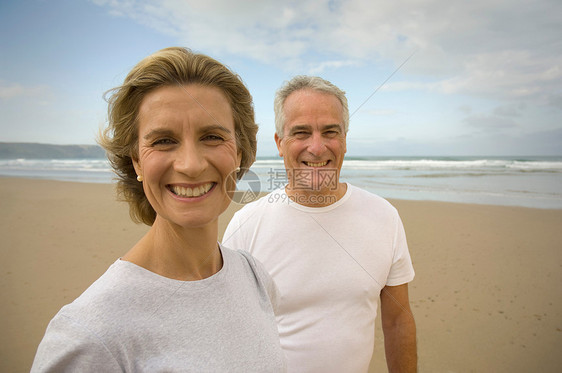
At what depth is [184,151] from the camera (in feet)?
3.57

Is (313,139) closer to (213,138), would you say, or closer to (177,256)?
(213,138)

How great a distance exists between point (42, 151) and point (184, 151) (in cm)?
5835

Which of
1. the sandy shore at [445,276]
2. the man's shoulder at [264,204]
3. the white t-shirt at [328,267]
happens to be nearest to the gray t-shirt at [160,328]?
the white t-shirt at [328,267]

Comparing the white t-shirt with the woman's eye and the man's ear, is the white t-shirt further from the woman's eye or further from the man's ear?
the woman's eye

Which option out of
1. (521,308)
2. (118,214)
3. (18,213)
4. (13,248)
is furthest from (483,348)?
(18,213)

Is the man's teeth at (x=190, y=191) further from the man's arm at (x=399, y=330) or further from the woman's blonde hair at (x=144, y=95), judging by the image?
the man's arm at (x=399, y=330)

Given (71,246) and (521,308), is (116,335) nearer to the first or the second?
(521,308)

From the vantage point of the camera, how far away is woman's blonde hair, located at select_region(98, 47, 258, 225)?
1.08m

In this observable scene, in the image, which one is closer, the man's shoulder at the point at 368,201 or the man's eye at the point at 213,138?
the man's eye at the point at 213,138

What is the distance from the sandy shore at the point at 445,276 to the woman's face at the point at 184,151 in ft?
12.1

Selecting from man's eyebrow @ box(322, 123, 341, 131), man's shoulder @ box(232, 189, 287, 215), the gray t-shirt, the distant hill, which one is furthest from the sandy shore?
the distant hill

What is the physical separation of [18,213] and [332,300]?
40.6ft

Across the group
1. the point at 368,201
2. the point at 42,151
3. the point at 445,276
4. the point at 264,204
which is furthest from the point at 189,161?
the point at 42,151

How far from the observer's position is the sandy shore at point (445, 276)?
394 centimetres
